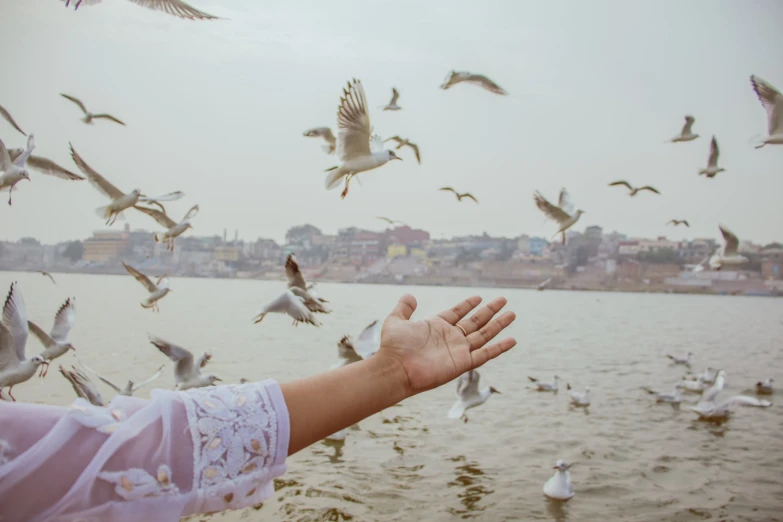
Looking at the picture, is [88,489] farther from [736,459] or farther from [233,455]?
[736,459]

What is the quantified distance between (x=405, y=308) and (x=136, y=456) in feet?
2.03

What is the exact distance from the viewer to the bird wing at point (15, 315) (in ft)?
10.7

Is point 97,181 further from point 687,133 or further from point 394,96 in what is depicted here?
point 687,133

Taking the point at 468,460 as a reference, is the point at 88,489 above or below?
above

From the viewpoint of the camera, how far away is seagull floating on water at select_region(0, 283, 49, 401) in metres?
3.25

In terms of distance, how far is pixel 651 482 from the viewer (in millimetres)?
5359

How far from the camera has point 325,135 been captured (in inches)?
251

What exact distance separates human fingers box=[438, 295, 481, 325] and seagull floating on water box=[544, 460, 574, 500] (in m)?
3.82

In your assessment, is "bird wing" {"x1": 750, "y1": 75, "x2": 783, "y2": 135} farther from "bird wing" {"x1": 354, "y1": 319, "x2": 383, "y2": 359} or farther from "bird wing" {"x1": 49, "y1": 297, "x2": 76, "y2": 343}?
"bird wing" {"x1": 49, "y1": 297, "x2": 76, "y2": 343}

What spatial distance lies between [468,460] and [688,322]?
25.2 m

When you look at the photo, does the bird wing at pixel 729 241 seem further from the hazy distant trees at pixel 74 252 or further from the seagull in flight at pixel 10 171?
the hazy distant trees at pixel 74 252

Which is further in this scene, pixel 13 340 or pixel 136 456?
pixel 13 340

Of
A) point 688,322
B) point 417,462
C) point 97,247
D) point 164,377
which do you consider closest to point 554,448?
point 417,462

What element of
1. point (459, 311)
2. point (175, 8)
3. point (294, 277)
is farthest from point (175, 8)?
point (459, 311)
